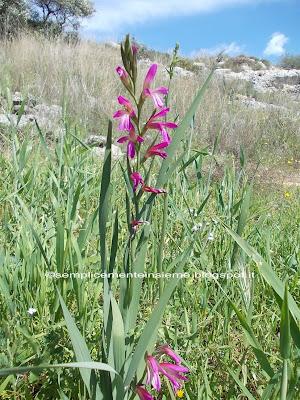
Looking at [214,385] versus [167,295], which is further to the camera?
[214,385]

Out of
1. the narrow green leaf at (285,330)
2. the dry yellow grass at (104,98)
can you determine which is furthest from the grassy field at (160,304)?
the dry yellow grass at (104,98)

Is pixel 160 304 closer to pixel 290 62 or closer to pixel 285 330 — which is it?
pixel 285 330

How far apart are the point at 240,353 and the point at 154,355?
1.53 ft

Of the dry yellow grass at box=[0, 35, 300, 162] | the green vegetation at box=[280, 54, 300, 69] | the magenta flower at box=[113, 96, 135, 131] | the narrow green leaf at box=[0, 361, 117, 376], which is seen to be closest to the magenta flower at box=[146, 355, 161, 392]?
the narrow green leaf at box=[0, 361, 117, 376]

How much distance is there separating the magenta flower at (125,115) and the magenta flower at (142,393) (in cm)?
46

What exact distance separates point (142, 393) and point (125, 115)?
1.64ft

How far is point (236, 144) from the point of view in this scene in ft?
21.1

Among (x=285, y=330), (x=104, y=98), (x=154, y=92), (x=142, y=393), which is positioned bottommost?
(x=142, y=393)

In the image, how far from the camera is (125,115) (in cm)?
87

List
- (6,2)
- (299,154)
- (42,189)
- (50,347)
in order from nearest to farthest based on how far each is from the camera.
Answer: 1. (50,347)
2. (42,189)
3. (299,154)
4. (6,2)

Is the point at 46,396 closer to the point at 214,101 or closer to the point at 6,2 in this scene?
the point at 214,101

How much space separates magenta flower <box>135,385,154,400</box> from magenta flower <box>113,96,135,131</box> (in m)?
0.46

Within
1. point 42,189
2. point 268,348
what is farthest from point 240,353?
point 42,189

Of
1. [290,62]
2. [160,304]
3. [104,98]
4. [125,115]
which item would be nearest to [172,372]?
[160,304]
